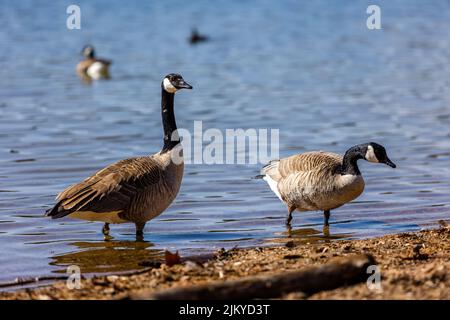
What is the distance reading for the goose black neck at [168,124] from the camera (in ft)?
33.1

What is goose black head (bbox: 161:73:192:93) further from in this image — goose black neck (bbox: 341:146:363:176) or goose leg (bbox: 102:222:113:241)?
goose black neck (bbox: 341:146:363:176)

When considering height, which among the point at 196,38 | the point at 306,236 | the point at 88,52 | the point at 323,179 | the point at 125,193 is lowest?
the point at 306,236

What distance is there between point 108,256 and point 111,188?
0.80 m

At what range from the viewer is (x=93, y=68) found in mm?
24562

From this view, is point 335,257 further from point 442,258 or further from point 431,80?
point 431,80

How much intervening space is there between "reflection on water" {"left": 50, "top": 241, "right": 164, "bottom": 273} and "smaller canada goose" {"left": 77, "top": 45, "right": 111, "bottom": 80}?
15.6 meters

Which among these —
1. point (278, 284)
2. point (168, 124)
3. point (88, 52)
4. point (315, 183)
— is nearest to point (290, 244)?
point (315, 183)

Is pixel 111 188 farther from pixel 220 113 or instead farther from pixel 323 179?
pixel 220 113

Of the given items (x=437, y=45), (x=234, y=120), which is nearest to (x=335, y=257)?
(x=234, y=120)

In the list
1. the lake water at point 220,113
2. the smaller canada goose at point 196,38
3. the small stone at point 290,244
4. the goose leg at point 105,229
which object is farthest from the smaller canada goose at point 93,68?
the small stone at point 290,244

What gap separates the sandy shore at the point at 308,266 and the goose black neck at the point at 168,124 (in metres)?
1.88

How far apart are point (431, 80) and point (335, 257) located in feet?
51.9

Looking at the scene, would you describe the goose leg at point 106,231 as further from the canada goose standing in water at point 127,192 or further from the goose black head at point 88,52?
the goose black head at point 88,52

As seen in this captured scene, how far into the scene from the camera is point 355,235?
32.1ft
